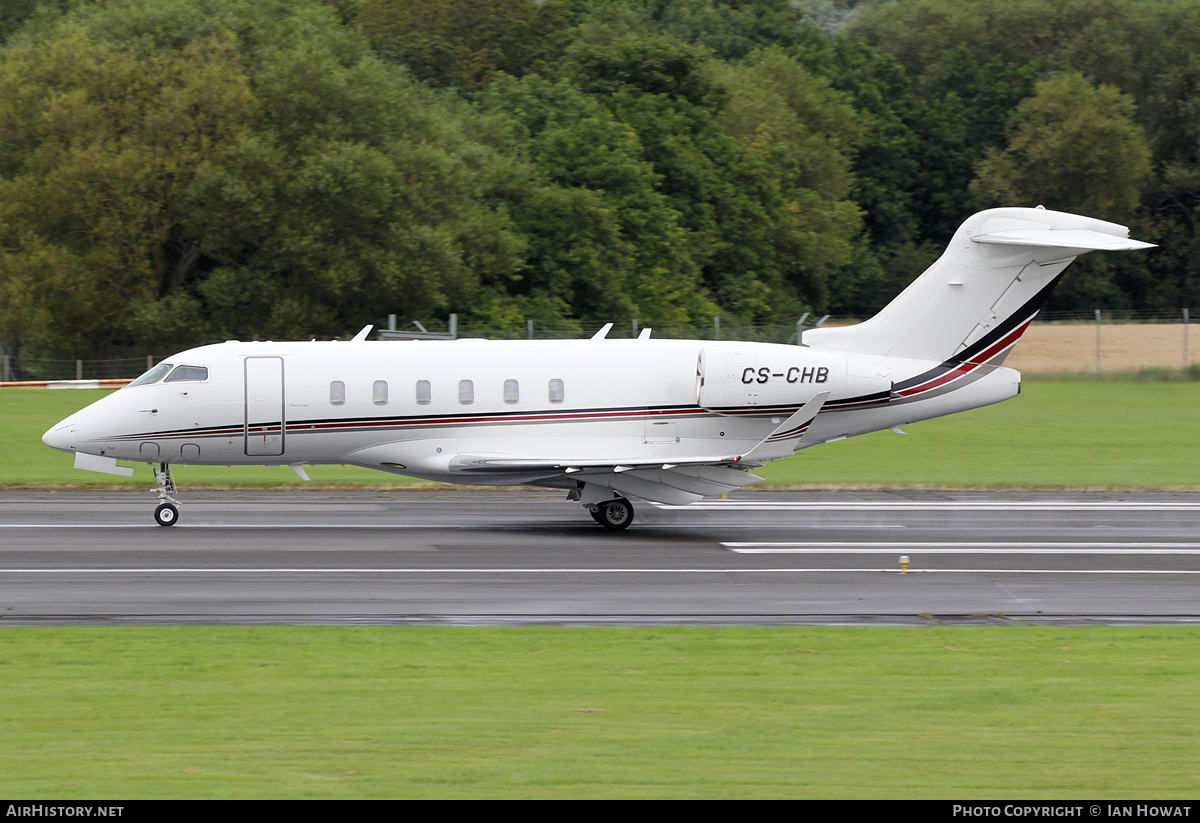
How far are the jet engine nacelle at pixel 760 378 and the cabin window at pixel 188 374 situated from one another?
296 inches

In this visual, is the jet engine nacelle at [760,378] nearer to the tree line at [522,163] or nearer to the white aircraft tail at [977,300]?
the white aircraft tail at [977,300]

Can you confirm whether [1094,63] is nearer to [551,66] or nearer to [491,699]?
[551,66]

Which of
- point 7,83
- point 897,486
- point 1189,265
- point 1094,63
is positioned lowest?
point 897,486

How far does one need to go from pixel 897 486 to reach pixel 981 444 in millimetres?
8364

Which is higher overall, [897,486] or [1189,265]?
[1189,265]

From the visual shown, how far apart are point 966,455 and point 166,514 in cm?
1955

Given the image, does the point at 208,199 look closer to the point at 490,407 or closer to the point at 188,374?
the point at 188,374

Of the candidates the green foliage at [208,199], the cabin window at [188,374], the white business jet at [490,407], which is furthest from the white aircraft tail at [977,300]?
the green foliage at [208,199]

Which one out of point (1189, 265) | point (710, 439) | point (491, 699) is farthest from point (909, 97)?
point (491, 699)

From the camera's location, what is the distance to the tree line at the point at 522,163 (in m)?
51.8

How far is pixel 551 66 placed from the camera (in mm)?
74562

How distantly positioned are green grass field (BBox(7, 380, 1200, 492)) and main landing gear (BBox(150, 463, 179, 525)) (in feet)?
18.4

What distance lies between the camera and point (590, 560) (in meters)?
19.5
